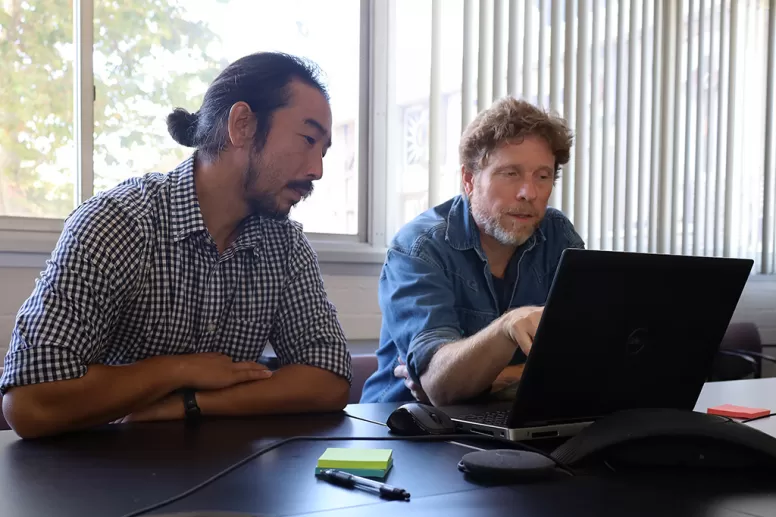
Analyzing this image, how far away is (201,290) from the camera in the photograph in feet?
5.00

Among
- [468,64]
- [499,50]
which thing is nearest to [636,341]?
[468,64]

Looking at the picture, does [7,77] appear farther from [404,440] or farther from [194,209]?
[404,440]

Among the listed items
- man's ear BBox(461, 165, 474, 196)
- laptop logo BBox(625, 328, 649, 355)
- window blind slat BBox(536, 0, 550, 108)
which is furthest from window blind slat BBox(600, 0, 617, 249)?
laptop logo BBox(625, 328, 649, 355)

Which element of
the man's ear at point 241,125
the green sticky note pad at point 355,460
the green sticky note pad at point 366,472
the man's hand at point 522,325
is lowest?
the green sticky note pad at point 366,472

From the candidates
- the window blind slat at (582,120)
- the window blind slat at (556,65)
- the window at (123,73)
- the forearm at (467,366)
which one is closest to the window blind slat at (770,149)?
the window blind slat at (582,120)

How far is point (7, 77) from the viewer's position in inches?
87.6

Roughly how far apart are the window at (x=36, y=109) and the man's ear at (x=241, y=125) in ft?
3.04

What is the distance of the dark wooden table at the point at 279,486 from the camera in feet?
2.43

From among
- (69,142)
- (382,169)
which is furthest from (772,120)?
(69,142)

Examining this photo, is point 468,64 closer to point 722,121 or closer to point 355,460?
point 722,121

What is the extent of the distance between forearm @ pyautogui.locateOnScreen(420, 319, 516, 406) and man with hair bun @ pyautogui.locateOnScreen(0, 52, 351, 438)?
0.18m

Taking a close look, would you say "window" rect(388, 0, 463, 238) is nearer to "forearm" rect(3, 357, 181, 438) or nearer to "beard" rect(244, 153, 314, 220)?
"beard" rect(244, 153, 314, 220)

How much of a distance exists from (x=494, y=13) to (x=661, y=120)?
1.13m

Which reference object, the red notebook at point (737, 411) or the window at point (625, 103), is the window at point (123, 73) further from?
the red notebook at point (737, 411)
